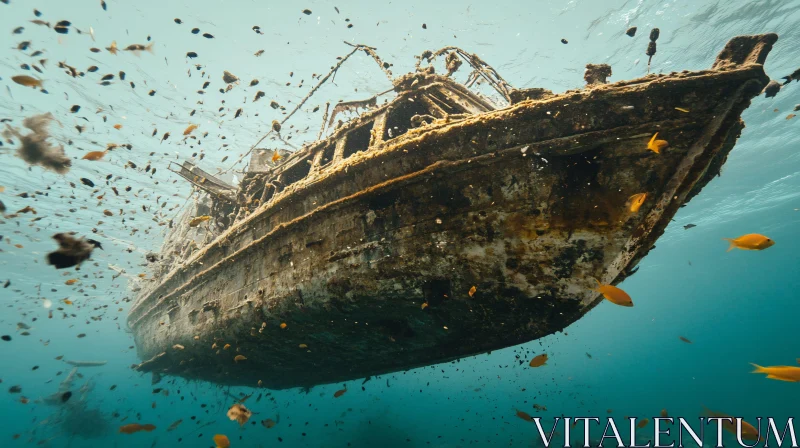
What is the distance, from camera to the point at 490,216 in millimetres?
3551

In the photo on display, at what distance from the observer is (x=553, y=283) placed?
344cm

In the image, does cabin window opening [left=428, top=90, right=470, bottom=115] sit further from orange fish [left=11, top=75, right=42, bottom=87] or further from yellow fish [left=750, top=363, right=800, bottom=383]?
orange fish [left=11, top=75, right=42, bottom=87]

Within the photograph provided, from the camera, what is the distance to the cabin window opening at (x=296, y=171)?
725 centimetres

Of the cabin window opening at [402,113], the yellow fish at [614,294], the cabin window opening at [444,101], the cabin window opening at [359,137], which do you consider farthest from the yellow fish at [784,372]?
the cabin window opening at [359,137]

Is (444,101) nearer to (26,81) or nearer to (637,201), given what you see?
(637,201)

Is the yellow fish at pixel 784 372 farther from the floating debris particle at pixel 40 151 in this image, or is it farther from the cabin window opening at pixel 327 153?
the floating debris particle at pixel 40 151

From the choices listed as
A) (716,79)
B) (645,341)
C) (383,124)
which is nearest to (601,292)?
(716,79)

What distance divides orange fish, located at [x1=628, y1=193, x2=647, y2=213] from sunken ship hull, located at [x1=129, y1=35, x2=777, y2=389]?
0.07m

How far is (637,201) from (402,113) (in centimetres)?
433

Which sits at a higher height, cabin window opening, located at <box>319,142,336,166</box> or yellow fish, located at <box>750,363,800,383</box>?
cabin window opening, located at <box>319,142,336,166</box>

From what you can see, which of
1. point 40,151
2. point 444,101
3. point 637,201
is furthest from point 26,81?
point 637,201

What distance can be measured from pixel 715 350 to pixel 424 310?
175 m

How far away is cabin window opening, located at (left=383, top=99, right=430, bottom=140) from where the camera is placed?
5.73 meters

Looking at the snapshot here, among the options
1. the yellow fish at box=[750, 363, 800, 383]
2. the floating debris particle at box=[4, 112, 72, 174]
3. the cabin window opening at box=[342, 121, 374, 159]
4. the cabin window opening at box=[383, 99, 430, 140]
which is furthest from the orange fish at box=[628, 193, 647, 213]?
the floating debris particle at box=[4, 112, 72, 174]
